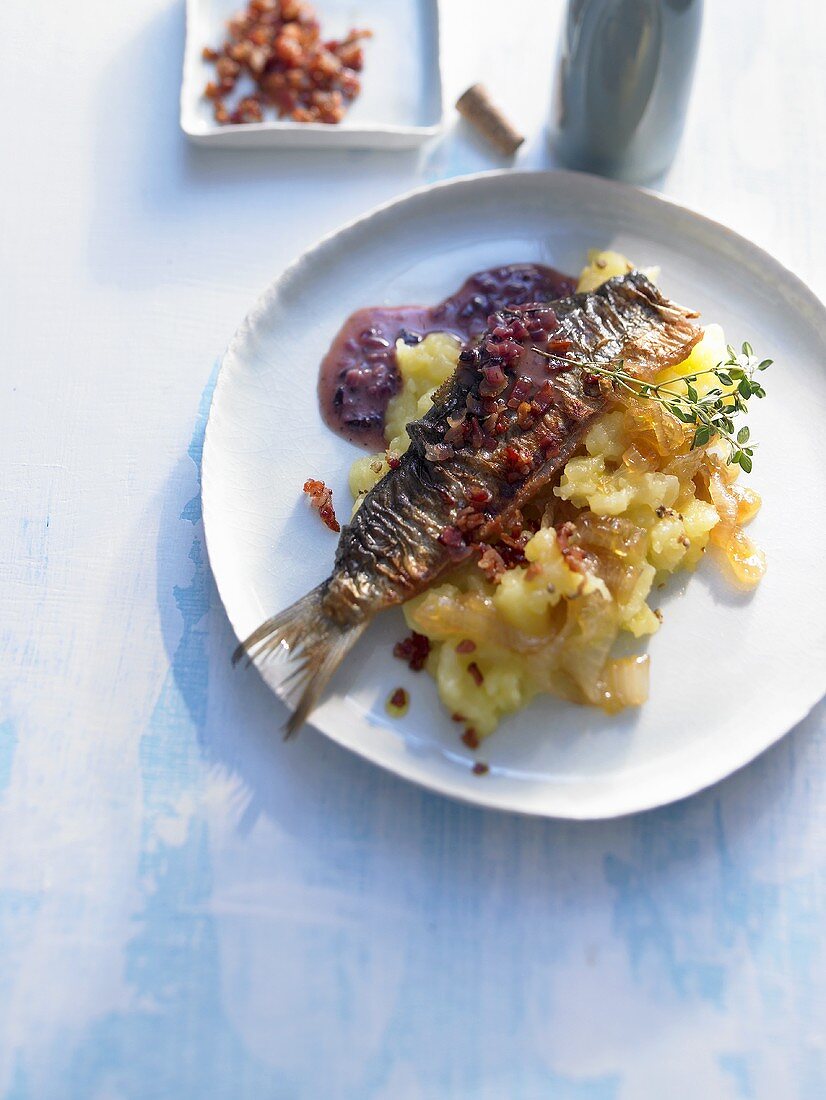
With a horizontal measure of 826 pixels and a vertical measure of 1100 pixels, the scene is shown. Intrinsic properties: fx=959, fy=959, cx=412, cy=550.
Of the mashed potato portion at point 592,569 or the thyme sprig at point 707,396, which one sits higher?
the thyme sprig at point 707,396

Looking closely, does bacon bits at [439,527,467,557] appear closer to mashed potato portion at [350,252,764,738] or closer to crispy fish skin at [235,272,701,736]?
crispy fish skin at [235,272,701,736]

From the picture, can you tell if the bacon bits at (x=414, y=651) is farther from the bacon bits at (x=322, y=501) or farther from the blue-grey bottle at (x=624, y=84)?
the blue-grey bottle at (x=624, y=84)

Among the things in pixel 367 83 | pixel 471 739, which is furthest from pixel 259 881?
pixel 367 83

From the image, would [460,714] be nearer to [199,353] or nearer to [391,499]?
[391,499]

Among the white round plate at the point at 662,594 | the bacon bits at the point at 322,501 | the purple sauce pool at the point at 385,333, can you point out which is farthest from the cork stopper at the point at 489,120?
the bacon bits at the point at 322,501

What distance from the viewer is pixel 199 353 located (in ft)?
13.4

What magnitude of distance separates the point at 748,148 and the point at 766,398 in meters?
1.56

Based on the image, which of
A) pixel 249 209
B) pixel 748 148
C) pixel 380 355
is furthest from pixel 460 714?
pixel 748 148

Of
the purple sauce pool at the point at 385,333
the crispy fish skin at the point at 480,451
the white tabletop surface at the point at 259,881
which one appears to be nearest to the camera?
the white tabletop surface at the point at 259,881

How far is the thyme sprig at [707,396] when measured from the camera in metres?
3.33

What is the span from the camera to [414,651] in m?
3.27

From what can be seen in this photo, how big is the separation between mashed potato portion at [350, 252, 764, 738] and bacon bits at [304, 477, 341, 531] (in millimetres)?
111

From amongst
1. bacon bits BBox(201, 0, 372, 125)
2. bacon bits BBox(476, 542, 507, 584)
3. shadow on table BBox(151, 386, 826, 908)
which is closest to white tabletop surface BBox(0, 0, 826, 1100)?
shadow on table BBox(151, 386, 826, 908)

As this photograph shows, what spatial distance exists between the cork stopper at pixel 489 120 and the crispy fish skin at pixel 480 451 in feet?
4.12
